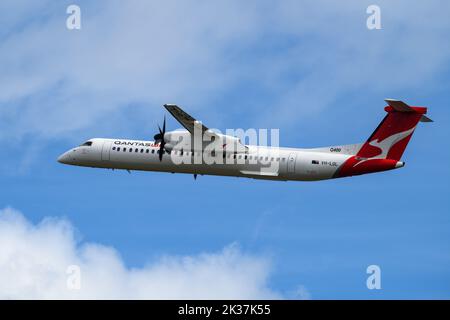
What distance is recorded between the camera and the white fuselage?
157 ft

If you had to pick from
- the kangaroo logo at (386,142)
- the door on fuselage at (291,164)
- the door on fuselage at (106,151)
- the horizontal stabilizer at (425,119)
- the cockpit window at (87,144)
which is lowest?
the door on fuselage at (291,164)

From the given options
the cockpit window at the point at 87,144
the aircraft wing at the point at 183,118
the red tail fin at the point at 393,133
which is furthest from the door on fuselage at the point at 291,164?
the cockpit window at the point at 87,144

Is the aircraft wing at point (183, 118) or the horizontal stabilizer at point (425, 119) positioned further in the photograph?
the aircraft wing at point (183, 118)

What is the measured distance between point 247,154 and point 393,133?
8.99 meters

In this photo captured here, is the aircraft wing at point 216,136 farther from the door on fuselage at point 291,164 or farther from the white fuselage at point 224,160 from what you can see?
the door on fuselage at point 291,164

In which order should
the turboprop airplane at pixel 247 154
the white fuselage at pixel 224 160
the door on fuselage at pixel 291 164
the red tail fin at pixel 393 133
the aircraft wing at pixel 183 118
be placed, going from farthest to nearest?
the door on fuselage at pixel 291 164 → the white fuselage at pixel 224 160 → the aircraft wing at pixel 183 118 → the turboprop airplane at pixel 247 154 → the red tail fin at pixel 393 133

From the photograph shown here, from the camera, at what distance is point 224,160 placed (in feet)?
162

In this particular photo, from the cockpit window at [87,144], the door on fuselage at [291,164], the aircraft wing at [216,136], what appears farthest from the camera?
the cockpit window at [87,144]

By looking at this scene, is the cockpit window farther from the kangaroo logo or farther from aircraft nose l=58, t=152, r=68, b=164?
the kangaroo logo

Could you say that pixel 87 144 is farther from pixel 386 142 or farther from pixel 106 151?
pixel 386 142

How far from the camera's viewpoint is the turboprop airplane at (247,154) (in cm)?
4716

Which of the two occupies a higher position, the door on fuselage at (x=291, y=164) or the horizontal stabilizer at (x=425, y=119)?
the horizontal stabilizer at (x=425, y=119)

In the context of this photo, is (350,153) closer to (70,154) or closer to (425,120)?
(425,120)

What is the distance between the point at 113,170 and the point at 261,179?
10.2 m
